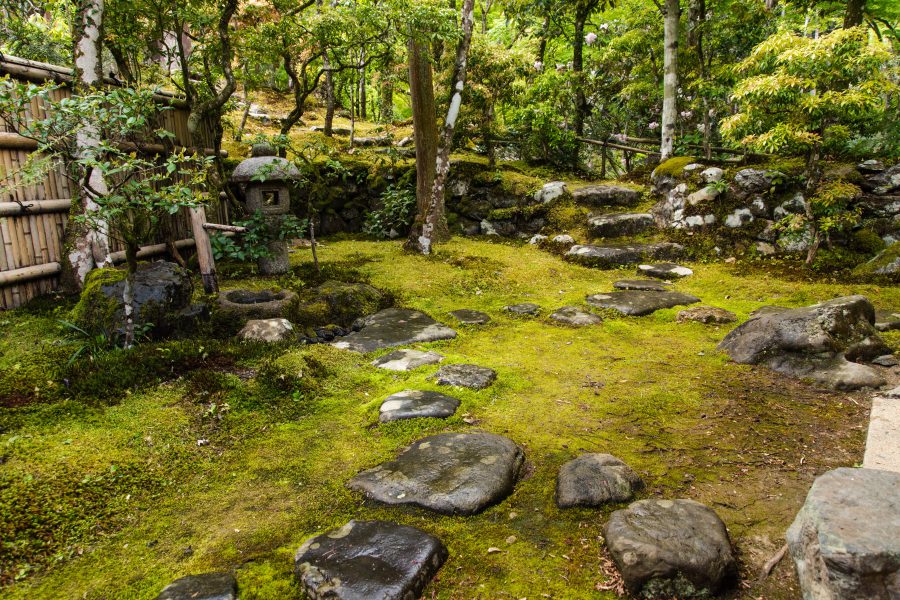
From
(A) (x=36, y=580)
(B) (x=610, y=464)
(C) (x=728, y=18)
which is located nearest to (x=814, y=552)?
(B) (x=610, y=464)

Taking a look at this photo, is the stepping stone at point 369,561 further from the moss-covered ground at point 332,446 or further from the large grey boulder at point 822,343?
the large grey boulder at point 822,343

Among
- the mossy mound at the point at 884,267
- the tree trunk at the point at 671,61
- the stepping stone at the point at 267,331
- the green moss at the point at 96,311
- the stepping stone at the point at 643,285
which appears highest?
the tree trunk at the point at 671,61

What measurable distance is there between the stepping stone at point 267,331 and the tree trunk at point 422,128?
4.04 metres

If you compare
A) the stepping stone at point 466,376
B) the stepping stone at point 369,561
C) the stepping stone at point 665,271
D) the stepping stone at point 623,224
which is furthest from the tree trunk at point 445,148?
the stepping stone at point 369,561

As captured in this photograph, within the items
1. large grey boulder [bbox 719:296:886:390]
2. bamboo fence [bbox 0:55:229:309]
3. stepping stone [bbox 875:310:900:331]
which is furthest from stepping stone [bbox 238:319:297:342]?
stepping stone [bbox 875:310:900:331]

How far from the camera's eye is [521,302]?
21.4 ft

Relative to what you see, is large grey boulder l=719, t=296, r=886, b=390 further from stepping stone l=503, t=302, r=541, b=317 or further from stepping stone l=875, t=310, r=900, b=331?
stepping stone l=503, t=302, r=541, b=317

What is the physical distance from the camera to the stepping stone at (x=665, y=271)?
7.27 metres

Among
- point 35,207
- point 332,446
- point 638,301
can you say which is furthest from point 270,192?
point 638,301

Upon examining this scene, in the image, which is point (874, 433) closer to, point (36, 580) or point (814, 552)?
point (814, 552)

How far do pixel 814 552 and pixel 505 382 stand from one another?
2570 mm

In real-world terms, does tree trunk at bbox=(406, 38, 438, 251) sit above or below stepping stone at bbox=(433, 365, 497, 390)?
above

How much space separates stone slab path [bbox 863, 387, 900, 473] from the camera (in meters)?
2.55

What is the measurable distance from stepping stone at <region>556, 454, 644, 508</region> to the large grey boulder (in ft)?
7.25
